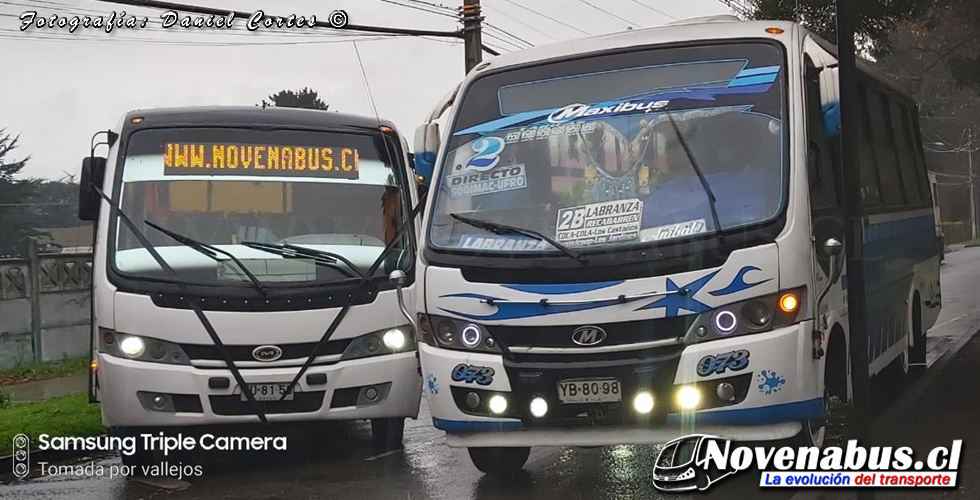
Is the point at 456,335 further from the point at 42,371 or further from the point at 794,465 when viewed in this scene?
the point at 42,371

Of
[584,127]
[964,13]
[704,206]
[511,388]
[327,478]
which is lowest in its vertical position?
[327,478]

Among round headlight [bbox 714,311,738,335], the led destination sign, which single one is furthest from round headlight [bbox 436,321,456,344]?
the led destination sign

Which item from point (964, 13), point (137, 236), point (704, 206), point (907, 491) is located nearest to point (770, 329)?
point (704, 206)

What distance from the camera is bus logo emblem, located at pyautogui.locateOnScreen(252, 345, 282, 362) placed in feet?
27.9

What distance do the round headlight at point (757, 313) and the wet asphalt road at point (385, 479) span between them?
43.1 inches

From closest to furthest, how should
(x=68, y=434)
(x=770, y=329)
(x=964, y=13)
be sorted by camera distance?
(x=770, y=329), (x=68, y=434), (x=964, y=13)

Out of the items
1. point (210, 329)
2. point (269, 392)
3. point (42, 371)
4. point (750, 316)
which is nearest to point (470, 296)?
point (750, 316)

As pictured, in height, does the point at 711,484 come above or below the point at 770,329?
below

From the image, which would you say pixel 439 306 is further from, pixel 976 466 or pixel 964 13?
pixel 964 13

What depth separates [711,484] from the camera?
7.45 m

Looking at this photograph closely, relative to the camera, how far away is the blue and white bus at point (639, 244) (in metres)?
6.59

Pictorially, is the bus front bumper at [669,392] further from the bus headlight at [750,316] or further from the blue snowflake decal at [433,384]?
the blue snowflake decal at [433,384]

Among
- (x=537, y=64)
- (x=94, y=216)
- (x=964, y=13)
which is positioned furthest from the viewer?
(x=964, y=13)

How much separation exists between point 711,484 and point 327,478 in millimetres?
2670
